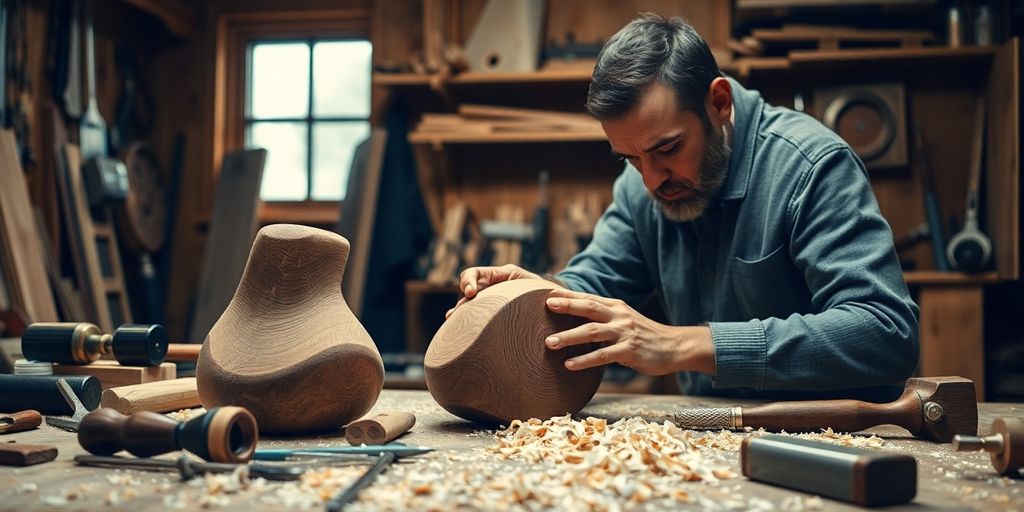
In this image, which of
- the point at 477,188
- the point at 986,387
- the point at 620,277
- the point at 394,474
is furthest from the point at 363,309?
the point at 394,474

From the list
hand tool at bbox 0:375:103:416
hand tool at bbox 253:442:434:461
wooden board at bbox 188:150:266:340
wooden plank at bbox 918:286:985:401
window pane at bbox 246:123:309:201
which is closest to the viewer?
hand tool at bbox 253:442:434:461

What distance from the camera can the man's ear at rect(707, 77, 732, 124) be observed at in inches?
83.3

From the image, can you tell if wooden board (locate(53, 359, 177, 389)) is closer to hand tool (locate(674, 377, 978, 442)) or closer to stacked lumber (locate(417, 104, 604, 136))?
hand tool (locate(674, 377, 978, 442))

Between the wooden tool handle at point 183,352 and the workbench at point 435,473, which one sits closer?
the workbench at point 435,473

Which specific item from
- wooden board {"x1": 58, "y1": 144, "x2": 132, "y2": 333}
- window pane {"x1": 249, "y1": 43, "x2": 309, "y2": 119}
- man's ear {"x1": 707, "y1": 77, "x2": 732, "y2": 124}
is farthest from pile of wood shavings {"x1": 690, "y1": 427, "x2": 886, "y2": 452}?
window pane {"x1": 249, "y1": 43, "x2": 309, "y2": 119}

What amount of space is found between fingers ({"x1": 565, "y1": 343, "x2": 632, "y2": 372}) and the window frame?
3.50 m

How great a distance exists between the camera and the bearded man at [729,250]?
5.83 feet

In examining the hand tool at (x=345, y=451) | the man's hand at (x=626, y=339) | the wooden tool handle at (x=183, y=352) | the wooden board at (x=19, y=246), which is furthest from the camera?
the wooden board at (x=19, y=246)

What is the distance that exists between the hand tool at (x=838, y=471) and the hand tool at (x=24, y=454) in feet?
3.25

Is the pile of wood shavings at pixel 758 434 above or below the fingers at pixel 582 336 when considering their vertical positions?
below

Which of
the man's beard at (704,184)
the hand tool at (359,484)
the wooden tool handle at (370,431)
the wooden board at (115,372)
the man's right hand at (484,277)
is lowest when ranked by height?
the wooden board at (115,372)

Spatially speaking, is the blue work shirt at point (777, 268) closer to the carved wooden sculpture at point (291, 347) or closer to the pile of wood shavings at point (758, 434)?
the pile of wood shavings at point (758, 434)

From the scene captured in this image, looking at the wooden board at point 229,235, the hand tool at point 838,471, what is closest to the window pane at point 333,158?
the wooden board at point 229,235

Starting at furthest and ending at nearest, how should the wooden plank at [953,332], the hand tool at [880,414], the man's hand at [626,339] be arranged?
the wooden plank at [953,332] < the man's hand at [626,339] < the hand tool at [880,414]
